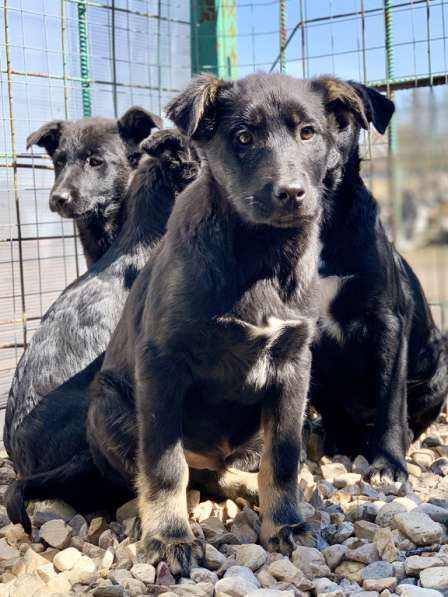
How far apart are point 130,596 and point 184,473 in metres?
0.54

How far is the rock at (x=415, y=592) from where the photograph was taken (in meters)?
2.68

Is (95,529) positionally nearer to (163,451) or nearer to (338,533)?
(163,451)

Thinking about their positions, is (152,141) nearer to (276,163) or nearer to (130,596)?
(276,163)

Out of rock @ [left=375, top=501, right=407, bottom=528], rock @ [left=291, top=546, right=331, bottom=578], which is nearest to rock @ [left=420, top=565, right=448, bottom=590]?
rock @ [left=291, top=546, right=331, bottom=578]

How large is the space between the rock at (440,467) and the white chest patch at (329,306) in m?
0.83

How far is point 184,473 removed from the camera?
321 centimetres

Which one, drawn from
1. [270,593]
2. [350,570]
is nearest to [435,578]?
[350,570]

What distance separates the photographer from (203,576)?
117 inches

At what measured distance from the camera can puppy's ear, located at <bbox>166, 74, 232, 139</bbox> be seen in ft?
10.4

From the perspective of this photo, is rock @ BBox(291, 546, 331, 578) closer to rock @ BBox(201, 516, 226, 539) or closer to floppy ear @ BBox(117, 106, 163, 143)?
rock @ BBox(201, 516, 226, 539)

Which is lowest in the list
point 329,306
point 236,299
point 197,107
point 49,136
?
point 329,306

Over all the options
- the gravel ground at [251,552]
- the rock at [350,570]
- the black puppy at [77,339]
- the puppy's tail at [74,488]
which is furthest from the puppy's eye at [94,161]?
the rock at [350,570]

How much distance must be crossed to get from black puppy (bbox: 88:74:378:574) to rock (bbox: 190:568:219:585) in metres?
0.05

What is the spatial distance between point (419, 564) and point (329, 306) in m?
1.67
